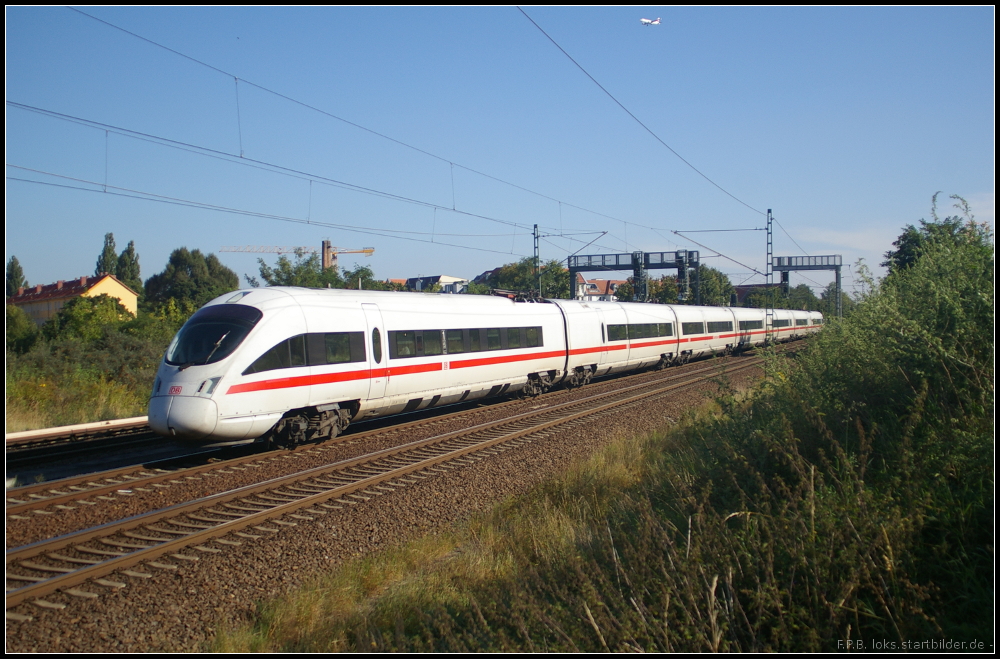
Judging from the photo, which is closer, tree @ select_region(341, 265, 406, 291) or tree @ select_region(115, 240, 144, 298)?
tree @ select_region(341, 265, 406, 291)

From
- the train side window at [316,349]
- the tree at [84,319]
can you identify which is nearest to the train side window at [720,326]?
the train side window at [316,349]

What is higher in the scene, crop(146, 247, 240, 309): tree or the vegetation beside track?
crop(146, 247, 240, 309): tree

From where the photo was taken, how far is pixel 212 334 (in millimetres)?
10172

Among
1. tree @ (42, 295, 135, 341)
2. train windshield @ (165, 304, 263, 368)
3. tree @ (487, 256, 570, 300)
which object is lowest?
train windshield @ (165, 304, 263, 368)

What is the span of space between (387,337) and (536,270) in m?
19.7

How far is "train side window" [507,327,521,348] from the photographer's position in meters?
16.6

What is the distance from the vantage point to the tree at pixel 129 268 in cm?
7575

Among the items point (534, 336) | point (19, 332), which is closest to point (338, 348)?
point (534, 336)

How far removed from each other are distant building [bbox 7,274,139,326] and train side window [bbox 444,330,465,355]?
46524 millimetres

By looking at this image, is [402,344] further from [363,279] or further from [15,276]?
[15,276]

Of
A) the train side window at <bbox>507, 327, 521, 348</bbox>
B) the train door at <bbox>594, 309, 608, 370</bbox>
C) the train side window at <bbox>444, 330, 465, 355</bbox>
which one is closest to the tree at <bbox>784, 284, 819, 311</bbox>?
the train door at <bbox>594, 309, 608, 370</bbox>

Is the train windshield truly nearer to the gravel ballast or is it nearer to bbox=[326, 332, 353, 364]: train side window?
bbox=[326, 332, 353, 364]: train side window

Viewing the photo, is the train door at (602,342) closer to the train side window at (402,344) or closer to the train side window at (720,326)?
Result: the train side window at (402,344)

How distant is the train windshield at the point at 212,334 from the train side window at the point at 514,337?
7.54 metres
